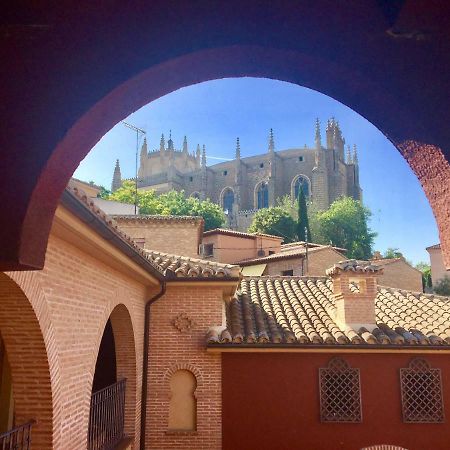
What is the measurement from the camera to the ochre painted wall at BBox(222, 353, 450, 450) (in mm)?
9367

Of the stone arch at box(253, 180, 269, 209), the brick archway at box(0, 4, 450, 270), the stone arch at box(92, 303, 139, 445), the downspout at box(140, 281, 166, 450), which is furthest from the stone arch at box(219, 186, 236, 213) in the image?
the brick archway at box(0, 4, 450, 270)

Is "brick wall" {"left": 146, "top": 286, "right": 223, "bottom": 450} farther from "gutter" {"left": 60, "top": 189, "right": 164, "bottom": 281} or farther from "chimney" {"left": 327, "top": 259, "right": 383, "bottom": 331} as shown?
"chimney" {"left": 327, "top": 259, "right": 383, "bottom": 331}

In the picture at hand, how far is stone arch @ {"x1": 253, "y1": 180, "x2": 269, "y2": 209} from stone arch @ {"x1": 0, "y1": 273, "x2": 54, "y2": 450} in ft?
201

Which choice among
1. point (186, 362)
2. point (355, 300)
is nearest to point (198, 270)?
point (186, 362)

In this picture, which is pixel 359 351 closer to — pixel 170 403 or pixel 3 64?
pixel 170 403

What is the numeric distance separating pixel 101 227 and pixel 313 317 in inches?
273

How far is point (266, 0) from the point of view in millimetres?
1431

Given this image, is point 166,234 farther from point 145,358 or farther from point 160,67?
point 160,67

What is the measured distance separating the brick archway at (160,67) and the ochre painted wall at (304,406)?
28.5 feet

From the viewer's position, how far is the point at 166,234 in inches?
736

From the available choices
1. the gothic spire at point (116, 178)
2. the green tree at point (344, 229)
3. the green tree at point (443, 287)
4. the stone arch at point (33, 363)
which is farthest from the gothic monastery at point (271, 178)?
the stone arch at point (33, 363)

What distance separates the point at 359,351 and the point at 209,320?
314 centimetres

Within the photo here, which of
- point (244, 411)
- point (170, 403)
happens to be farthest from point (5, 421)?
point (244, 411)

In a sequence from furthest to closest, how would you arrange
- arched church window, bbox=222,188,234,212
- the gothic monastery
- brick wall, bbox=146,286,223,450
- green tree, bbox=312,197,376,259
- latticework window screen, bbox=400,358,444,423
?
1. arched church window, bbox=222,188,234,212
2. the gothic monastery
3. green tree, bbox=312,197,376,259
4. latticework window screen, bbox=400,358,444,423
5. brick wall, bbox=146,286,223,450
